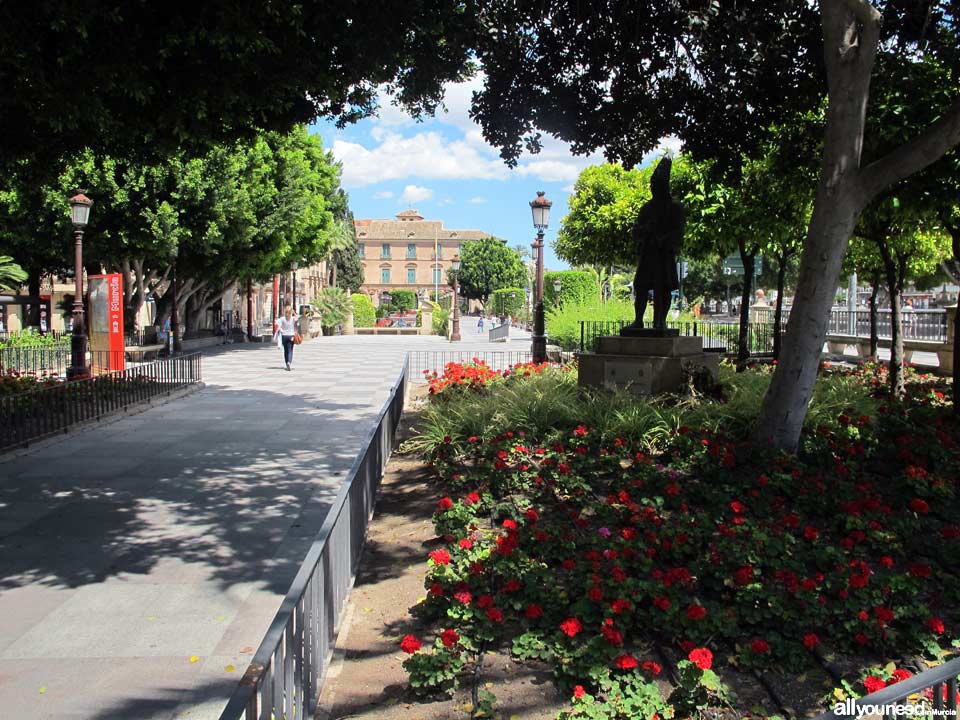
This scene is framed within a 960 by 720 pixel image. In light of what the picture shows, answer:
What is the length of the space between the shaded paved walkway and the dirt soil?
602 millimetres

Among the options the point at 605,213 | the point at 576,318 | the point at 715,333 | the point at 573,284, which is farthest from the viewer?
the point at 573,284

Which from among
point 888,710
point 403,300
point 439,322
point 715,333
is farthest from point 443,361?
point 403,300

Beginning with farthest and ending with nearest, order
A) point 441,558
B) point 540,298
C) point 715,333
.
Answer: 1. point 715,333
2. point 540,298
3. point 441,558

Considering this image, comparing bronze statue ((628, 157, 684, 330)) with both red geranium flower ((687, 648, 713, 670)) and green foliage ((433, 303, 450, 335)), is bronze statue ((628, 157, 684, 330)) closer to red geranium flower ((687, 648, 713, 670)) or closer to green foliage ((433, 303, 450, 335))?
red geranium flower ((687, 648, 713, 670))

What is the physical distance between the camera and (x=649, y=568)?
4148mm

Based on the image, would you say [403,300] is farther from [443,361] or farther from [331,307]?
[443,361]

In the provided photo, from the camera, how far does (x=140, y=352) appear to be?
24.8m

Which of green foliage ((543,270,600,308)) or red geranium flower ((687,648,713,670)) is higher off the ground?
green foliage ((543,270,600,308))

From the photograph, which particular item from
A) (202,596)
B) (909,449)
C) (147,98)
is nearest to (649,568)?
(202,596)

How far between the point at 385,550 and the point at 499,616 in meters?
1.97

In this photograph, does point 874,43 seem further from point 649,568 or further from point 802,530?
point 649,568

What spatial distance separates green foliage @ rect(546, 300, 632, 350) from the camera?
77.5ft

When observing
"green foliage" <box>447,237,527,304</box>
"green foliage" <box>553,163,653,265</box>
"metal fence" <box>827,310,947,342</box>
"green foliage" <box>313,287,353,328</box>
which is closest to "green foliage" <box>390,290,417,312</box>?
"green foliage" <box>447,237,527,304</box>

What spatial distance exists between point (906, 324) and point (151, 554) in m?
18.5
